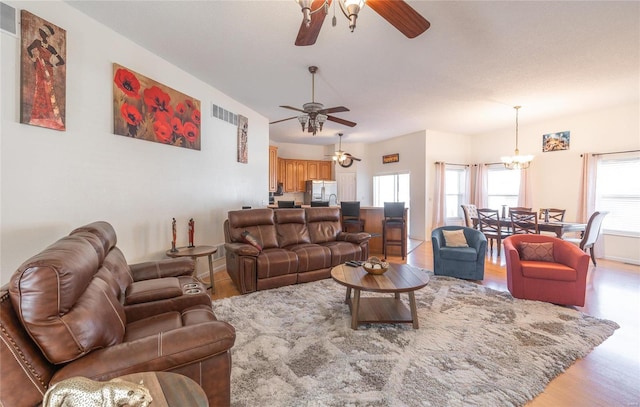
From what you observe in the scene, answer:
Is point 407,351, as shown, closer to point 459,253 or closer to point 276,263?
point 276,263

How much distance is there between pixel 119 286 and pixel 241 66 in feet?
9.36

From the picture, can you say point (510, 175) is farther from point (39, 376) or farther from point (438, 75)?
point (39, 376)

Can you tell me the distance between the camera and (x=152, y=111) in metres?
3.16

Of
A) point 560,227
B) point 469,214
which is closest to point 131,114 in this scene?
point 560,227

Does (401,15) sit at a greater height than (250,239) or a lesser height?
greater

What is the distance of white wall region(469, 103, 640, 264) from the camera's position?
491 centimetres

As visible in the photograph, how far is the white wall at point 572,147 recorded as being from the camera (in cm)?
491

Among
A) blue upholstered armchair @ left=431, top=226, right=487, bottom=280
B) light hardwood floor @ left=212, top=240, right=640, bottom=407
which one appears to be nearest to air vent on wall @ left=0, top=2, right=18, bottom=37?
light hardwood floor @ left=212, top=240, right=640, bottom=407

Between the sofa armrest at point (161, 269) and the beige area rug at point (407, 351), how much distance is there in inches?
24.9

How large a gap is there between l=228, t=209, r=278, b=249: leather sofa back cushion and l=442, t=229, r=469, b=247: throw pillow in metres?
2.60

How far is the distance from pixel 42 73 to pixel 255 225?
8.55 feet

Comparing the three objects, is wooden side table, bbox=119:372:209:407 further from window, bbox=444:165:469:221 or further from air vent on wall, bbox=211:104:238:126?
window, bbox=444:165:469:221

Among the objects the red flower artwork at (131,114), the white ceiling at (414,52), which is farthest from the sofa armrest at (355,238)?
the red flower artwork at (131,114)

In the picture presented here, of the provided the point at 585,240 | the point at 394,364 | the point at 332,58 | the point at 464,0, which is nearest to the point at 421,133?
the point at 585,240
